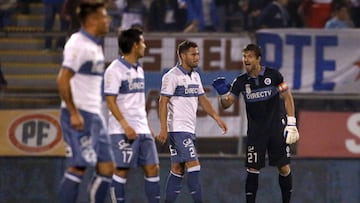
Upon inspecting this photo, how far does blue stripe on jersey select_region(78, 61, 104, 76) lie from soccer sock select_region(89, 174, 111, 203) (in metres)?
1.03

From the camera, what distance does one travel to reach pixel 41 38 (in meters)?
17.8

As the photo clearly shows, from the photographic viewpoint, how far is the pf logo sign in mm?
17469

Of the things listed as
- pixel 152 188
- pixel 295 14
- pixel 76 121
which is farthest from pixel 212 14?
pixel 76 121

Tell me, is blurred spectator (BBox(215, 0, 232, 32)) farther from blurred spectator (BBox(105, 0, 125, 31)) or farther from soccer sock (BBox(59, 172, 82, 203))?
soccer sock (BBox(59, 172, 82, 203))

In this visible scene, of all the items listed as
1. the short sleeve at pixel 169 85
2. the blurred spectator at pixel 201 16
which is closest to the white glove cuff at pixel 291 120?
the short sleeve at pixel 169 85

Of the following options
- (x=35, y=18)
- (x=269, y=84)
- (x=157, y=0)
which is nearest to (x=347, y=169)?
(x=269, y=84)

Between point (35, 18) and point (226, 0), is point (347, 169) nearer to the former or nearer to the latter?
point (226, 0)

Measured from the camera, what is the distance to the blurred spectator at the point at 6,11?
63.8 ft

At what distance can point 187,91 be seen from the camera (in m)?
15.0

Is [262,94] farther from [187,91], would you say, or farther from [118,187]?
[118,187]

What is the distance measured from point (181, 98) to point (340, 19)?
4.54 metres

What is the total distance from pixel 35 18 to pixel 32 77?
8.58ft

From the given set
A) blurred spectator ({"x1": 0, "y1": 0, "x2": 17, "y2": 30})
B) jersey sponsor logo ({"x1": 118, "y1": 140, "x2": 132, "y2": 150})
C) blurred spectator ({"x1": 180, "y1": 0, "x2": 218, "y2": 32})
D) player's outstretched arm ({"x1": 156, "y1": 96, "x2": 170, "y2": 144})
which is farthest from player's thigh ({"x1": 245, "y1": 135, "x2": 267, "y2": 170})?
blurred spectator ({"x1": 0, "y1": 0, "x2": 17, "y2": 30})

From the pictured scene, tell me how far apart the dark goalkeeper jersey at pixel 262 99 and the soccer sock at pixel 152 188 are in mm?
1986
